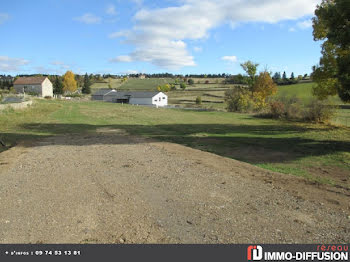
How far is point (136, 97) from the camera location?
84.0m

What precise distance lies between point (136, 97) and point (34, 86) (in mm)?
31997

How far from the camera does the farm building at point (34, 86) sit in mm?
86625

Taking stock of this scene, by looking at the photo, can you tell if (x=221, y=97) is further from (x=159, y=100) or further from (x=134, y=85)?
(x=134, y=85)

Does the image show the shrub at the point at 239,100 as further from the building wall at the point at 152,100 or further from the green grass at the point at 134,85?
the green grass at the point at 134,85

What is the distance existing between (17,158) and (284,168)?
1038 cm

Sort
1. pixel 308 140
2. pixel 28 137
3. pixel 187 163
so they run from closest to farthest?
1. pixel 187 163
2. pixel 28 137
3. pixel 308 140

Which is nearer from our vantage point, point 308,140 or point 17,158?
point 17,158

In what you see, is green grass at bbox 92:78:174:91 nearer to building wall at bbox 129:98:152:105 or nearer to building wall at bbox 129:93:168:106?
building wall at bbox 129:98:152:105

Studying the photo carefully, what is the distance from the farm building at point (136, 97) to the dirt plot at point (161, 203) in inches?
2785
